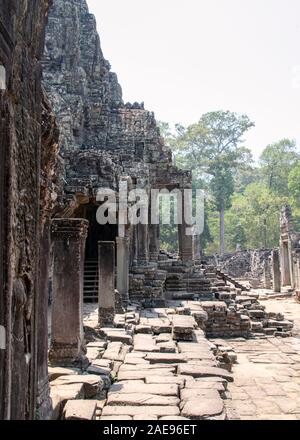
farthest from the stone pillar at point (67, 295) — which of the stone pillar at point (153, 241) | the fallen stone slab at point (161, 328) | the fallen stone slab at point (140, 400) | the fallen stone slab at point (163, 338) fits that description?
the stone pillar at point (153, 241)

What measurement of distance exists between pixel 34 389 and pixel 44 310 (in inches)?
33.0

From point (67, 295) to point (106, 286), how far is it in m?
3.20

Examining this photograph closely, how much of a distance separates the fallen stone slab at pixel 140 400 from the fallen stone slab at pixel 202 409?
186 millimetres

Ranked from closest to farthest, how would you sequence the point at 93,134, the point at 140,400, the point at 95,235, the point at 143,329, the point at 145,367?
the point at 140,400
the point at 145,367
the point at 143,329
the point at 93,134
the point at 95,235

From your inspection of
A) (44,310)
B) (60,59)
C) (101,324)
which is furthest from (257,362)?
(60,59)

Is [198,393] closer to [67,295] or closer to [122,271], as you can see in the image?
[67,295]

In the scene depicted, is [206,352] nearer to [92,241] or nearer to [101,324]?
[101,324]

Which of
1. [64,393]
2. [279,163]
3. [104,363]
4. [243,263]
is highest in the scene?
[279,163]

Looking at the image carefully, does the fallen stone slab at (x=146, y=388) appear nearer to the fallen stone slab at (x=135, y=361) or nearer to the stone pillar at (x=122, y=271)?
the fallen stone slab at (x=135, y=361)

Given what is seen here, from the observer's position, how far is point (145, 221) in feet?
50.3

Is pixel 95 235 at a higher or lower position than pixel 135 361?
higher

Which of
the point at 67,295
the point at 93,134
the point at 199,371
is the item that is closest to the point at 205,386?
the point at 199,371

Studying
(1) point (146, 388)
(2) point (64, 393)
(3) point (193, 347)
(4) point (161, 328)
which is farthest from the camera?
(4) point (161, 328)

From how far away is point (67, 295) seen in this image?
5531mm
